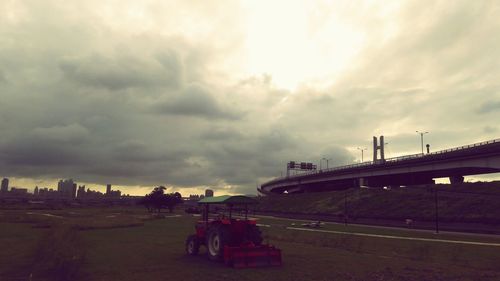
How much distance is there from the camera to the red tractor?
13705 mm

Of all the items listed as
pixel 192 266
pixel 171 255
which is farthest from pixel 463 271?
pixel 171 255

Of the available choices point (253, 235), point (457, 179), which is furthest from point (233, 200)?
point (457, 179)

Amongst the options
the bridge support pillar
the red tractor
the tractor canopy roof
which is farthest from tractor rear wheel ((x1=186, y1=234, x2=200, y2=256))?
the bridge support pillar

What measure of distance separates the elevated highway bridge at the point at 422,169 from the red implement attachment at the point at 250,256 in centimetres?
4979

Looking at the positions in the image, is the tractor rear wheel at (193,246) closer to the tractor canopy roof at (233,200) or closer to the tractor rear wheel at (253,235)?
the tractor canopy roof at (233,200)

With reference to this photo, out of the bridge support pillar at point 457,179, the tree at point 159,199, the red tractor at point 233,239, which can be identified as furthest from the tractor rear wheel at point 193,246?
the tree at point 159,199

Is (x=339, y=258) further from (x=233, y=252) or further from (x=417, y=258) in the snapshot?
(x=233, y=252)

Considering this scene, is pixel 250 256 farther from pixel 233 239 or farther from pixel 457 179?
pixel 457 179

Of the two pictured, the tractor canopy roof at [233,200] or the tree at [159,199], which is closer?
the tractor canopy roof at [233,200]

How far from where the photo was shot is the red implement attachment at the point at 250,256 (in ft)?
44.3

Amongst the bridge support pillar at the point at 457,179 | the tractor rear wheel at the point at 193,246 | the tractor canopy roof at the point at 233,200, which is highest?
the bridge support pillar at the point at 457,179

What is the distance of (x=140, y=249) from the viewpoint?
1862 centimetres

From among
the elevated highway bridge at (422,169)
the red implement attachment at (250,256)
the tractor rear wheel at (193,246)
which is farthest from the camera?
the elevated highway bridge at (422,169)

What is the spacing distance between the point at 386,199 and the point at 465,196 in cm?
1475
